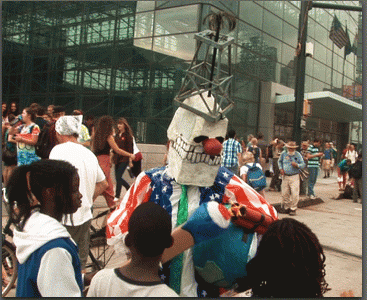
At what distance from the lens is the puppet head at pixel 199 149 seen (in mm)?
2420

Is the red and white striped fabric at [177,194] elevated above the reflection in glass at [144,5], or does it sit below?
below

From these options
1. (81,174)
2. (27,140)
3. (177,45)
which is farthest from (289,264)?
(177,45)

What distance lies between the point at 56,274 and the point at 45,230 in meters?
0.21

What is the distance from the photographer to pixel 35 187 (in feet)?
6.28

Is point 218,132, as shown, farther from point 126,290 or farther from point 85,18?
point 85,18

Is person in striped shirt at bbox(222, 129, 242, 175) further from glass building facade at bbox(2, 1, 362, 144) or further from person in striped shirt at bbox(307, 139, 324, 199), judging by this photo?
glass building facade at bbox(2, 1, 362, 144)

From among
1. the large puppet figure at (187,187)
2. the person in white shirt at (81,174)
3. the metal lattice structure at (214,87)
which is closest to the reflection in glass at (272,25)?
the person in white shirt at (81,174)

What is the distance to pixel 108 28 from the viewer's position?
1628 centimetres

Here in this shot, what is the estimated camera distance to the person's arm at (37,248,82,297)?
5.50 feet

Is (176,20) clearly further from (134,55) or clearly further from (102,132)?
(102,132)

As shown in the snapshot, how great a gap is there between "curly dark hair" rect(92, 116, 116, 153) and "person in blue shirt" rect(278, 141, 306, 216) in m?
4.65

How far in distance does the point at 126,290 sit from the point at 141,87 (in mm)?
14625

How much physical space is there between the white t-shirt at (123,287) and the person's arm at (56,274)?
17cm

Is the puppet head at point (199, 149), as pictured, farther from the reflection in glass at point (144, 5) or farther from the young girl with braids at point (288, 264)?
the reflection in glass at point (144, 5)
